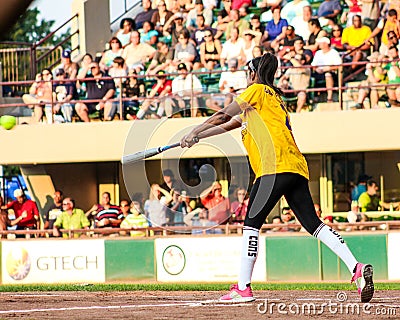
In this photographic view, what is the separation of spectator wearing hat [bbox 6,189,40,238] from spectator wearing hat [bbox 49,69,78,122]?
1.94 meters

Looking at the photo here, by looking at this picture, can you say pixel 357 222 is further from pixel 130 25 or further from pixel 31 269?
pixel 130 25

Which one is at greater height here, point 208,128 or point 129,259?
point 208,128

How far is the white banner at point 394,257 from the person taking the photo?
15.6m

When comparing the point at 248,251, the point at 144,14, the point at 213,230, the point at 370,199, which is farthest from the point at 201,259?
the point at 248,251

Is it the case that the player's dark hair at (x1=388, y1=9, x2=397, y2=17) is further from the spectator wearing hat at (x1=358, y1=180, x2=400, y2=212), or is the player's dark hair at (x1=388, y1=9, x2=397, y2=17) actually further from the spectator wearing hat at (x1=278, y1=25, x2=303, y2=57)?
the spectator wearing hat at (x1=358, y1=180, x2=400, y2=212)

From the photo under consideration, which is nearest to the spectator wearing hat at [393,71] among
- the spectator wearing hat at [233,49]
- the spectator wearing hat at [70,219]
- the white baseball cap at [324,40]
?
the white baseball cap at [324,40]

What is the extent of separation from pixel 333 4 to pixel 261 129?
13347 mm

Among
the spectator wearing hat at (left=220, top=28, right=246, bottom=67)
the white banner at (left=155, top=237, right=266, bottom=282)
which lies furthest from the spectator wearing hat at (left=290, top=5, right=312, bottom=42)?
the white banner at (left=155, top=237, right=266, bottom=282)

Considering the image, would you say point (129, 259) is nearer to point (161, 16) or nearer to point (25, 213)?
point (25, 213)

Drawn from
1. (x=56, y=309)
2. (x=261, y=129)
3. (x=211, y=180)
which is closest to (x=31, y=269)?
(x=211, y=180)

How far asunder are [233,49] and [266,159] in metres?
12.2

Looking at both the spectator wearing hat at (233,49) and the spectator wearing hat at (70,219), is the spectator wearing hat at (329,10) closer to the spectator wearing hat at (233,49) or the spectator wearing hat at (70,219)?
the spectator wearing hat at (233,49)

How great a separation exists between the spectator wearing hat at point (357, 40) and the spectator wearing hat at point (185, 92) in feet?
10.3

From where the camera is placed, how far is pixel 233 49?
1859 cm
